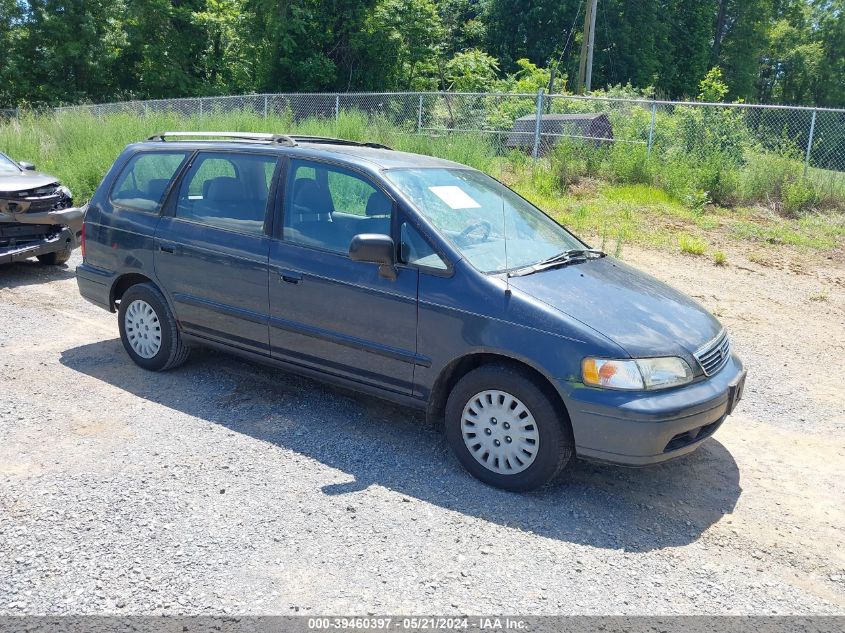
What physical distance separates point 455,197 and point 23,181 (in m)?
6.53

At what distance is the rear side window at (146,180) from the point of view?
18.8 ft

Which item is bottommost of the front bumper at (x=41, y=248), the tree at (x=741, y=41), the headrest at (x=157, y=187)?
the front bumper at (x=41, y=248)

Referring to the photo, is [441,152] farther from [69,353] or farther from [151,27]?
[151,27]

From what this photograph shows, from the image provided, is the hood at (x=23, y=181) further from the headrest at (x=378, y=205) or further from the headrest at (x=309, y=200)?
the headrest at (x=378, y=205)

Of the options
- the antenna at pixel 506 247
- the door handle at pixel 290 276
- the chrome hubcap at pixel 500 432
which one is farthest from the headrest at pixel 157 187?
the chrome hubcap at pixel 500 432

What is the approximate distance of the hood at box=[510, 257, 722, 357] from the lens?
4.00 metres

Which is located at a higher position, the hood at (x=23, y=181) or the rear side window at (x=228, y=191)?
the rear side window at (x=228, y=191)

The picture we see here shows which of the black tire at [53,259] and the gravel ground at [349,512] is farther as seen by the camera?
the black tire at [53,259]

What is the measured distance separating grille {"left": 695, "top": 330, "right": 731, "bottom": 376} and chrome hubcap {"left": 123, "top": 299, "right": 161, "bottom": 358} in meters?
3.91

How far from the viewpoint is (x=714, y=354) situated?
429cm

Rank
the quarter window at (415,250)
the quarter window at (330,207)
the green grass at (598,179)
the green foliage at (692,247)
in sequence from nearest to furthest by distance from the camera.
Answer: the quarter window at (415,250), the quarter window at (330,207), the green foliage at (692,247), the green grass at (598,179)

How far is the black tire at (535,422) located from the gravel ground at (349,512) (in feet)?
0.33

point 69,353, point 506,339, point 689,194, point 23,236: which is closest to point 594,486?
point 506,339

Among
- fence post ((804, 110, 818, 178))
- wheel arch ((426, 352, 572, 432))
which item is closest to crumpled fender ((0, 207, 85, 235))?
wheel arch ((426, 352, 572, 432))
